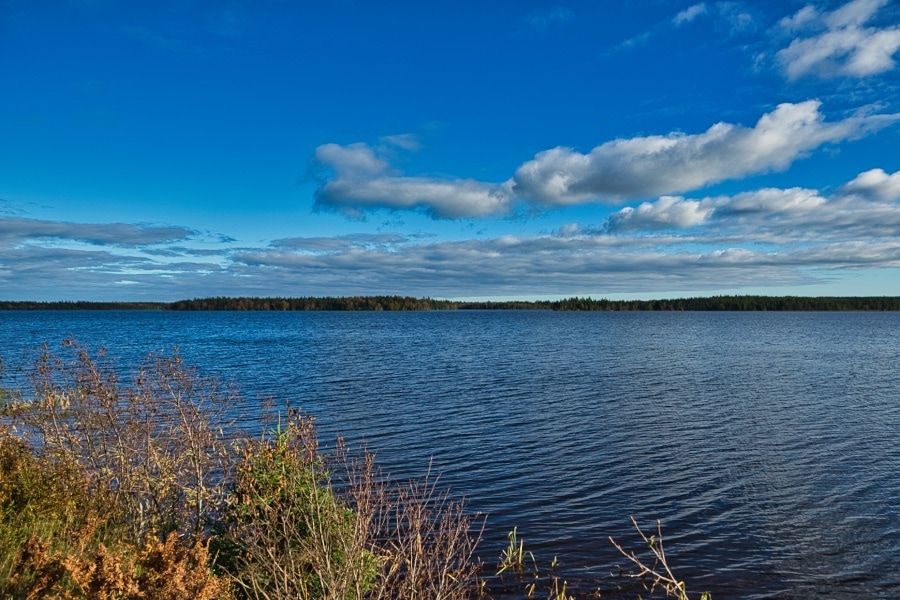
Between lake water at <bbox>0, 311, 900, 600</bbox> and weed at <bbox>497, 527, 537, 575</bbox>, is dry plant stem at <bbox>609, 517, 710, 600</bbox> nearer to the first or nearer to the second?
lake water at <bbox>0, 311, 900, 600</bbox>

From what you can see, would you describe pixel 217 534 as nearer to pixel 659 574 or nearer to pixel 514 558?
pixel 514 558

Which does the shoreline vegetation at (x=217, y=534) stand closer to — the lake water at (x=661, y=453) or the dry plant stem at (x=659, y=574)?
the dry plant stem at (x=659, y=574)

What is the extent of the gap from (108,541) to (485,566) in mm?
7321

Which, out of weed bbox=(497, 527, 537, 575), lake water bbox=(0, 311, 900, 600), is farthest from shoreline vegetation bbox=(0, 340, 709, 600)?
lake water bbox=(0, 311, 900, 600)

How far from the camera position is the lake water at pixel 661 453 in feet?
47.0

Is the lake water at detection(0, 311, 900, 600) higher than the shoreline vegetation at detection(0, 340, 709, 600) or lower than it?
lower

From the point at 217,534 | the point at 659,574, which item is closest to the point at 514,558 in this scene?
the point at 659,574

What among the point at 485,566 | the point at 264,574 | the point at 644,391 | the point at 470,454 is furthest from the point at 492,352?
the point at 264,574

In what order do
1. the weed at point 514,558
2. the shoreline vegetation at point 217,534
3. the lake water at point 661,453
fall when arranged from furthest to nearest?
the lake water at point 661,453 → the weed at point 514,558 → the shoreline vegetation at point 217,534

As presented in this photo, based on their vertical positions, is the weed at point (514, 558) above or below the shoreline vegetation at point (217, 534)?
below

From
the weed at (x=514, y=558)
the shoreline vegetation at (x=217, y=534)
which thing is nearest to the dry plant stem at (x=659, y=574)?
the shoreline vegetation at (x=217, y=534)

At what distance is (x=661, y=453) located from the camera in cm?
2359

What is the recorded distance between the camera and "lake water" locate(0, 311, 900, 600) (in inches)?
564

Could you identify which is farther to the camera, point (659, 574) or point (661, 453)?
point (661, 453)
